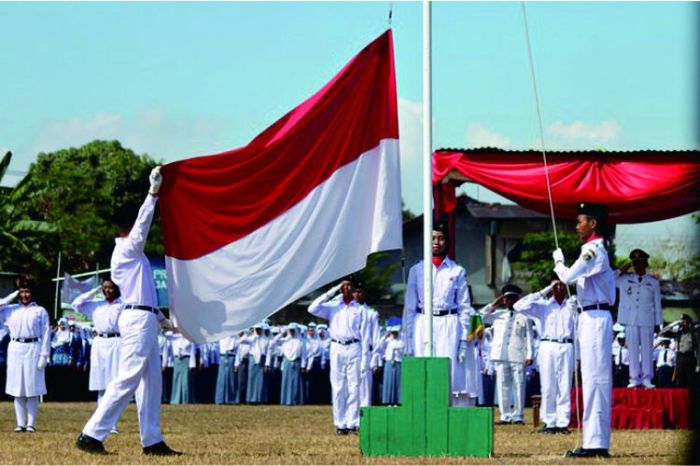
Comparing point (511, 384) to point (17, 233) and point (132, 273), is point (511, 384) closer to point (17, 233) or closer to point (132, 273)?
point (132, 273)

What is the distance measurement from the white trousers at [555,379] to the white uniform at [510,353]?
2.66m

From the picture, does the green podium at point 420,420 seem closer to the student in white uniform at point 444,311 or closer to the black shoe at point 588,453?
the black shoe at point 588,453

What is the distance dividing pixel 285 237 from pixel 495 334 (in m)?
11.8

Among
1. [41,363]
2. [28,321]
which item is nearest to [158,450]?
[41,363]

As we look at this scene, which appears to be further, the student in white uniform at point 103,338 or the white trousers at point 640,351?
the white trousers at point 640,351

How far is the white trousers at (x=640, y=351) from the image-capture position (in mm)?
20094

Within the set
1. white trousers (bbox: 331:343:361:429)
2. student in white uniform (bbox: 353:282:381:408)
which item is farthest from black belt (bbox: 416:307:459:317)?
student in white uniform (bbox: 353:282:381:408)

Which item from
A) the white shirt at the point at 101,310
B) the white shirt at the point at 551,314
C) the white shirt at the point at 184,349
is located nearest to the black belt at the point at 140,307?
the white shirt at the point at 101,310

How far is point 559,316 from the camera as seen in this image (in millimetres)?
19281

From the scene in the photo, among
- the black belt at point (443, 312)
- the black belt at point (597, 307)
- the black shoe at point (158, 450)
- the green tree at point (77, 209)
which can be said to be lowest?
the black shoe at point (158, 450)

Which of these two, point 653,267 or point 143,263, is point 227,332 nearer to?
point 143,263

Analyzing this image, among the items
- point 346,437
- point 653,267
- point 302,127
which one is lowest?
point 346,437

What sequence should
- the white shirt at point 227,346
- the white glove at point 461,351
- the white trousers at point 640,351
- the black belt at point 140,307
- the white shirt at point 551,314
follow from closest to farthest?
the black belt at point 140,307 < the white glove at point 461,351 < the white shirt at point 551,314 < the white trousers at point 640,351 < the white shirt at point 227,346

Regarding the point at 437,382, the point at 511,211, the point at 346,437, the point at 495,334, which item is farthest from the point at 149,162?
the point at 437,382
